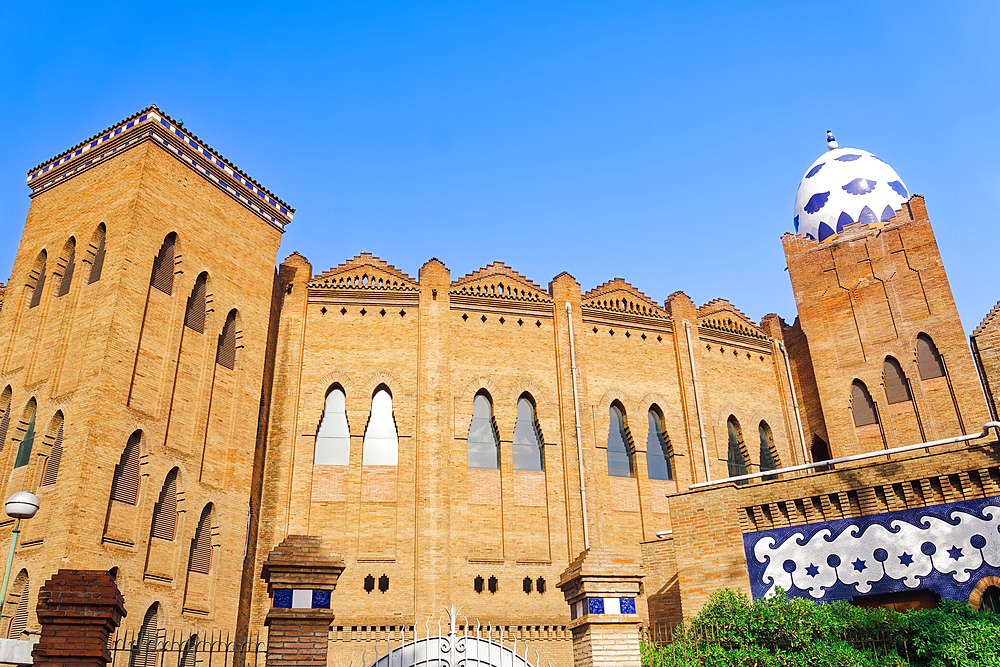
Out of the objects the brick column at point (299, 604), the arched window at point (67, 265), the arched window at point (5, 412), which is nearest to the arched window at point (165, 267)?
the arched window at point (67, 265)

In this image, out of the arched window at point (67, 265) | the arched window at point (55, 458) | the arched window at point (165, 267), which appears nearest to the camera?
the arched window at point (55, 458)

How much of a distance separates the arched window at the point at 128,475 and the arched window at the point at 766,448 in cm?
1403

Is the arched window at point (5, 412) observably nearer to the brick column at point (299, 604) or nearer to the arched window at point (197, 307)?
the arched window at point (197, 307)

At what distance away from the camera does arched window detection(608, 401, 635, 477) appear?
18.9 meters

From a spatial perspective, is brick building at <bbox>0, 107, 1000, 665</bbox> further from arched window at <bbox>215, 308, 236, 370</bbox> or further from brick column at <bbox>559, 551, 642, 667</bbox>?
brick column at <bbox>559, 551, 642, 667</bbox>

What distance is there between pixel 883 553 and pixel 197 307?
1300 centimetres

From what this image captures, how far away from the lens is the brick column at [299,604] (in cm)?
709

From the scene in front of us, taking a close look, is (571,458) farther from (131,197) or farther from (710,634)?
(131,197)

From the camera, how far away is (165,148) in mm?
16625

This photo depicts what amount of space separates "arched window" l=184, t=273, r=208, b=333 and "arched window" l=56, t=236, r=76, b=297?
2237mm

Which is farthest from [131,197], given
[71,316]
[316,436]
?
[316,436]

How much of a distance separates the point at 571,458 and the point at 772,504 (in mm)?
5836

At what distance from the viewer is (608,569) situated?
858cm

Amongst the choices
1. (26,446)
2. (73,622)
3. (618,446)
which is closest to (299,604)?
(73,622)
